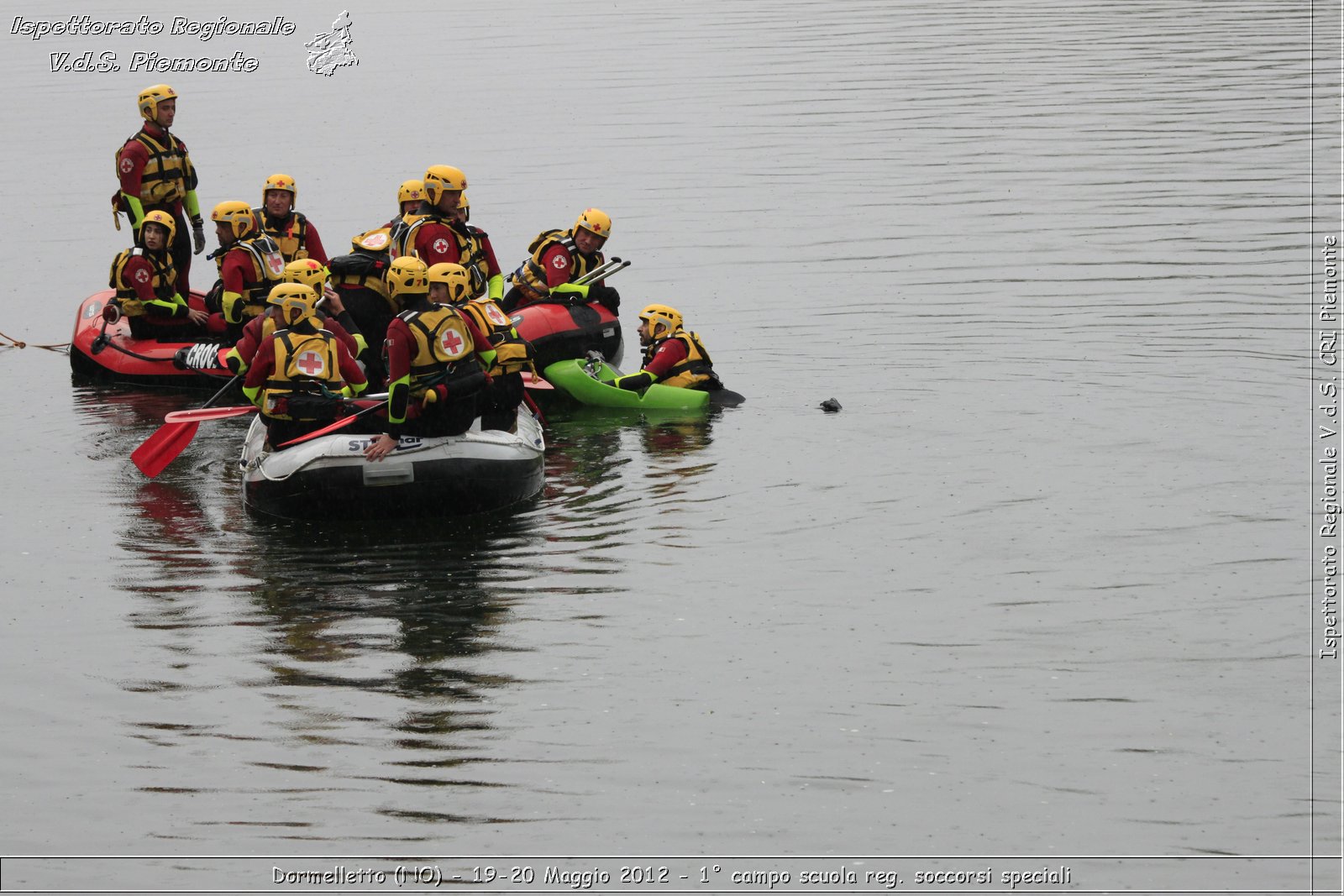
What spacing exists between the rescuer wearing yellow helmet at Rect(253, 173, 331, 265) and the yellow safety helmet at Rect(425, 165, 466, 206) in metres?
1.23

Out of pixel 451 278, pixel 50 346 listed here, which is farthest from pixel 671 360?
Answer: pixel 50 346

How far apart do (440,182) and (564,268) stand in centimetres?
191

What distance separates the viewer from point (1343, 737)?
8.98 metres

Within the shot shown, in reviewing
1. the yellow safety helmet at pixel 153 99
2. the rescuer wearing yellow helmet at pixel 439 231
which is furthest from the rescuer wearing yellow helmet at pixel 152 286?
the rescuer wearing yellow helmet at pixel 439 231

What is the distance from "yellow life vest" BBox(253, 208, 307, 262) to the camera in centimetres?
1534

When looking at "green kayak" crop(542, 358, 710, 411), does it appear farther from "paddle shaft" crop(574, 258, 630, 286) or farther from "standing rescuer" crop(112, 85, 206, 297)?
"standing rescuer" crop(112, 85, 206, 297)

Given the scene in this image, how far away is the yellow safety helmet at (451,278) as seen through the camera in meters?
12.2

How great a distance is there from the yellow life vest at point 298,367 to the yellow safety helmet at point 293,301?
11 centimetres

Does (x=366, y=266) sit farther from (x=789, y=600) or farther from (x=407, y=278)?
(x=789, y=600)

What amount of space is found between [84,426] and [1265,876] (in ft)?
36.2

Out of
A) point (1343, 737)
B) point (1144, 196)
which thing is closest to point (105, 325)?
point (1343, 737)

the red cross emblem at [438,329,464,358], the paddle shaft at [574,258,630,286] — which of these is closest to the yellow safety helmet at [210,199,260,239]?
the paddle shaft at [574,258,630,286]

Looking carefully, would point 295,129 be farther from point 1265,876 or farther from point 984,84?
point 1265,876

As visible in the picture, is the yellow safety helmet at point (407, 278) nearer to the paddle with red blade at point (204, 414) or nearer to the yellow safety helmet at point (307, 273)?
the yellow safety helmet at point (307, 273)
